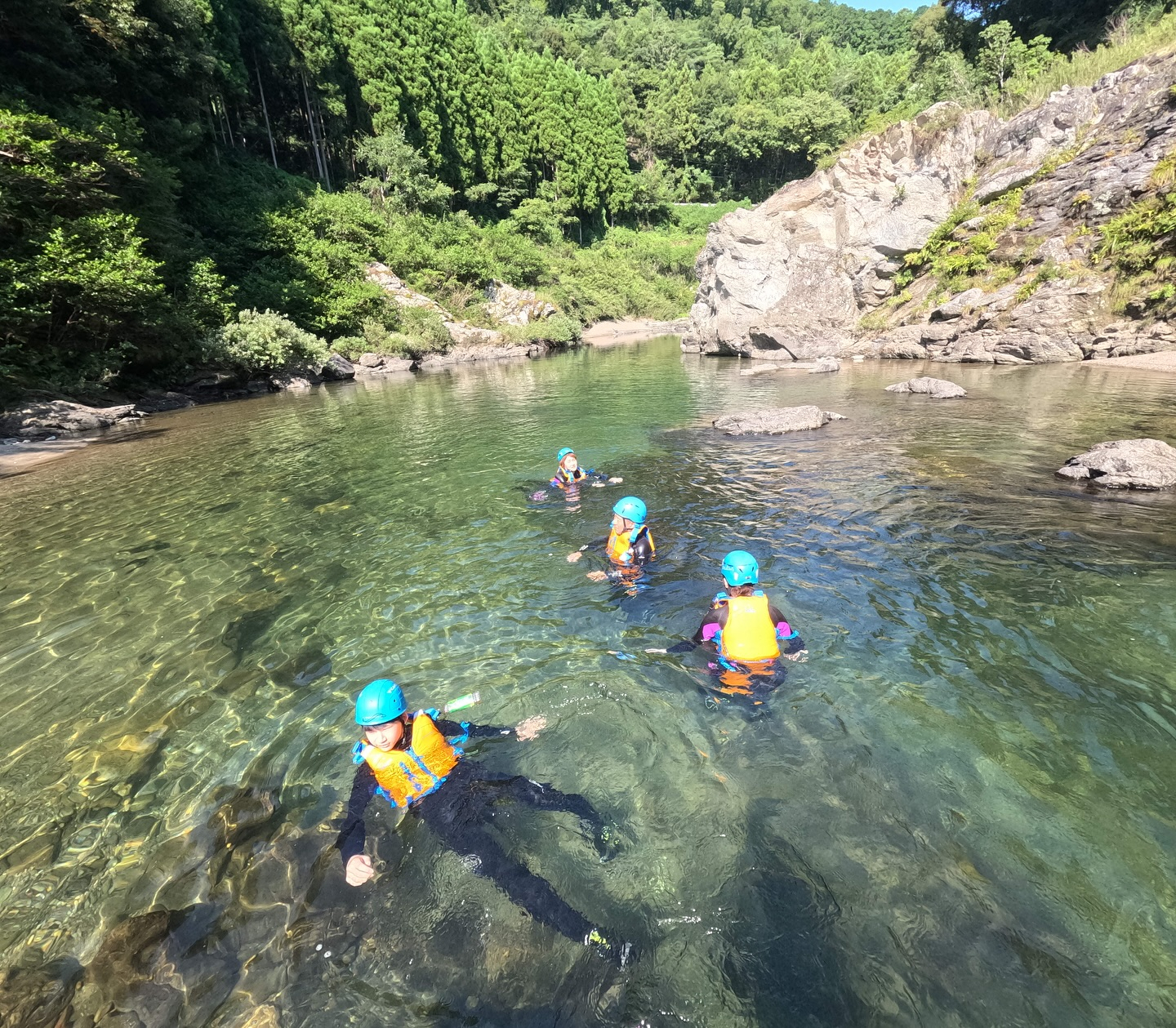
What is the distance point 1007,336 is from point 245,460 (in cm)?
3232

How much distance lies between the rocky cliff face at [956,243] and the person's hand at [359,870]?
3202 centimetres

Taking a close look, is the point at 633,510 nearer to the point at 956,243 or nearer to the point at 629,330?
the point at 956,243

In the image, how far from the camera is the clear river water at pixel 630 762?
3.31 m

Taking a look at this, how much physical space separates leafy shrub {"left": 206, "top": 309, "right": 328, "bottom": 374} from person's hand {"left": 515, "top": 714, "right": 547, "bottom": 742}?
98.1 ft

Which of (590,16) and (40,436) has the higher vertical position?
(590,16)

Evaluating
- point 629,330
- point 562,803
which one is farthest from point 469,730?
point 629,330

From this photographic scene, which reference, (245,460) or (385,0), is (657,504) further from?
(385,0)

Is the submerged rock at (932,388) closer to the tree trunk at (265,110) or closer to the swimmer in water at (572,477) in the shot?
the swimmer in water at (572,477)

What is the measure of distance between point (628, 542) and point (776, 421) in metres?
10.5

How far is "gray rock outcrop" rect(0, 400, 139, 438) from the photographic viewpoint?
19.6 meters

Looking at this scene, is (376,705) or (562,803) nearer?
(376,705)

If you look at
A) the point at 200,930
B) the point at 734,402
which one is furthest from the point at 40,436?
the point at 734,402

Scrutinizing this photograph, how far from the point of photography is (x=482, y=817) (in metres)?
4.47

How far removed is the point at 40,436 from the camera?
64.0 ft
